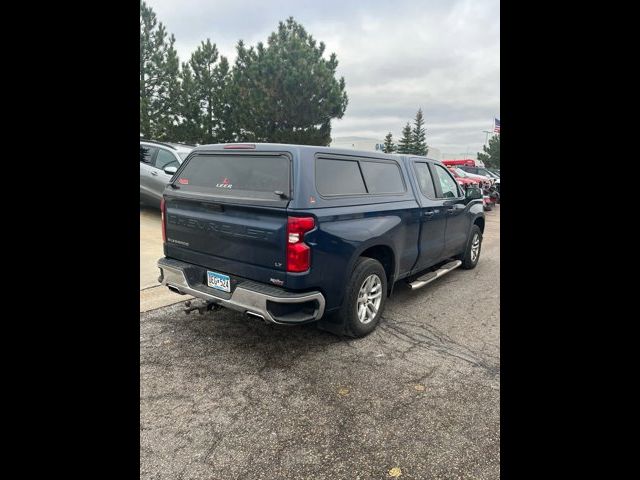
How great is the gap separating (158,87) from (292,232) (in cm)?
2639

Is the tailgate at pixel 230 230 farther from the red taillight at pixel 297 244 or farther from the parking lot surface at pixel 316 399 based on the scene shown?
the parking lot surface at pixel 316 399

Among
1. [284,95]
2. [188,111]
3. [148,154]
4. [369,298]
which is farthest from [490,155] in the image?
[369,298]

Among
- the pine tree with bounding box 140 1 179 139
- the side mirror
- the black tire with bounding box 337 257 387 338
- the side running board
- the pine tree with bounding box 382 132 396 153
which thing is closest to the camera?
the black tire with bounding box 337 257 387 338

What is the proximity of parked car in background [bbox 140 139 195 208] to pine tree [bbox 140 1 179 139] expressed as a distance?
1637 centimetres

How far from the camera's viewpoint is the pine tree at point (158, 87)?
2492cm

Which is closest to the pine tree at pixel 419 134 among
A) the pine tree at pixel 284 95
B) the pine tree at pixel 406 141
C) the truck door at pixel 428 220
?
the pine tree at pixel 406 141

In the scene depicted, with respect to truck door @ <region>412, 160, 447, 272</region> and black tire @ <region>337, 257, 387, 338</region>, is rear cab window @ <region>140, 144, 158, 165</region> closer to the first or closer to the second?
truck door @ <region>412, 160, 447, 272</region>

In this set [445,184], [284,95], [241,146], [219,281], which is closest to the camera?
[219,281]

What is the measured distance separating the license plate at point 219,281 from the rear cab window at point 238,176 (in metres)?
0.70

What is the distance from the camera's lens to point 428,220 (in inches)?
196

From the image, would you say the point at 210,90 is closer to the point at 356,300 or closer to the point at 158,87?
the point at 158,87

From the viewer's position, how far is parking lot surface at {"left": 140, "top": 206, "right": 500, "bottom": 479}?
238 centimetres

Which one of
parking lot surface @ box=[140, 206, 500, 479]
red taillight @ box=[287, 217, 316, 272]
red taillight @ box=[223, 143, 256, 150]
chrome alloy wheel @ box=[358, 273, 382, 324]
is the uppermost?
red taillight @ box=[223, 143, 256, 150]

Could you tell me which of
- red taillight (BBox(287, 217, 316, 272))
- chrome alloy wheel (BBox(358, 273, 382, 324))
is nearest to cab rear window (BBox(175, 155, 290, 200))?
red taillight (BBox(287, 217, 316, 272))
